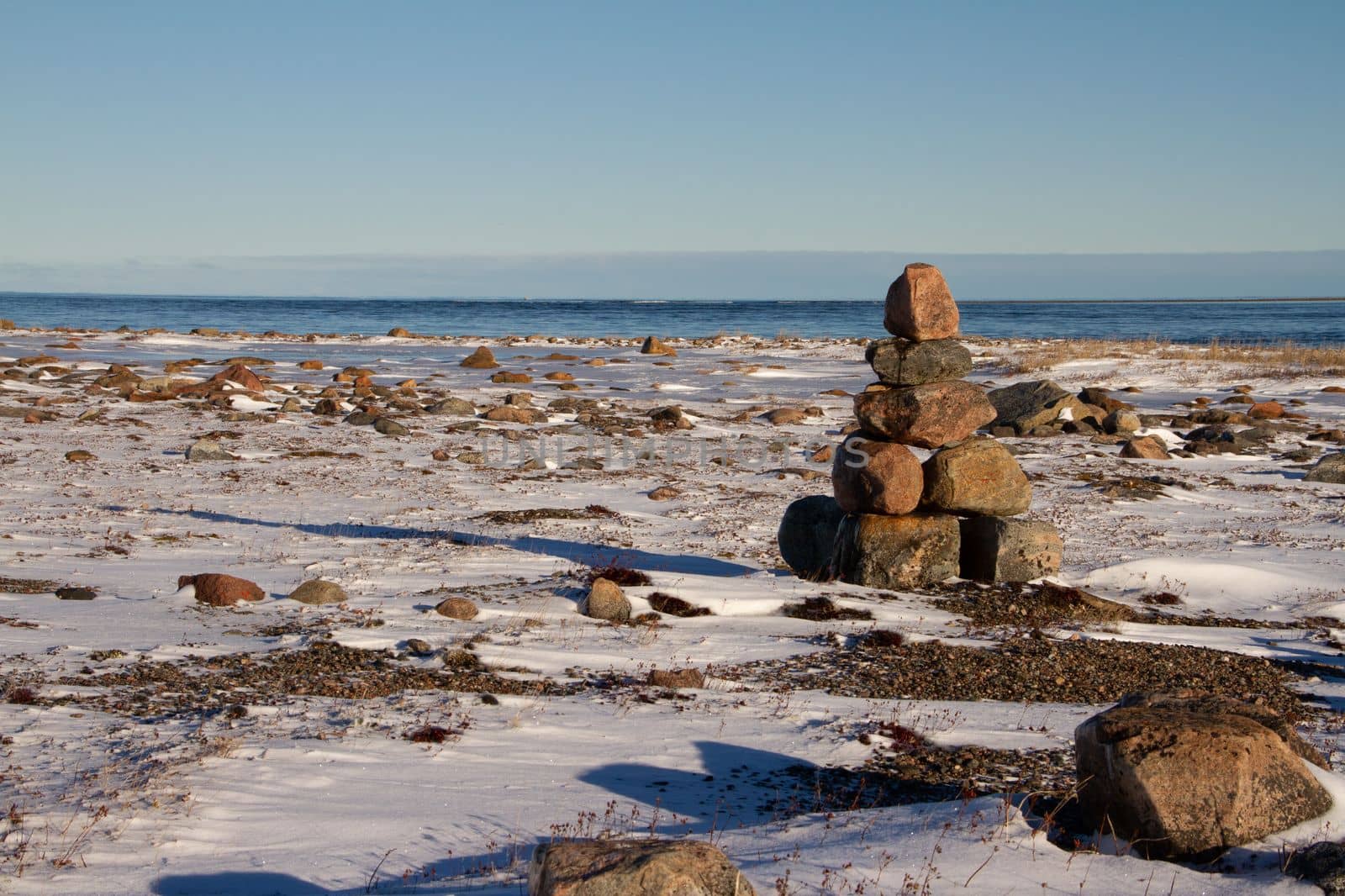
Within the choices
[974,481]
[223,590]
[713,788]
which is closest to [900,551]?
[974,481]

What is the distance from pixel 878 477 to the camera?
13.6 m

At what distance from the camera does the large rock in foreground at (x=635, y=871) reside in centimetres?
491

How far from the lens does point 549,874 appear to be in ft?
16.5

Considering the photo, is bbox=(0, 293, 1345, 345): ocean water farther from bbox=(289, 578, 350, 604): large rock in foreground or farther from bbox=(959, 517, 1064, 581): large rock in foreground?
bbox=(289, 578, 350, 604): large rock in foreground

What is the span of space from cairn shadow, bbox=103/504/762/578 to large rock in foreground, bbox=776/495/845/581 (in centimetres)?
55

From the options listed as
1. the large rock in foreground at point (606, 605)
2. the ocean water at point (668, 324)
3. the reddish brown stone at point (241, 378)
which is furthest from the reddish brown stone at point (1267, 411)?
the ocean water at point (668, 324)

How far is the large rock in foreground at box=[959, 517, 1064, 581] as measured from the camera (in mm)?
14094

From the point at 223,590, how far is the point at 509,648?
11.6 feet

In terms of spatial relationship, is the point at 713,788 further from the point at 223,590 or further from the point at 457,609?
the point at 223,590

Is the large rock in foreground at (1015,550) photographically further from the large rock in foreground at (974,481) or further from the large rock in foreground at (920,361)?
the large rock in foreground at (920,361)

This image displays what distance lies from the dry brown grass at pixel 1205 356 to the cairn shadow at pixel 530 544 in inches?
1189

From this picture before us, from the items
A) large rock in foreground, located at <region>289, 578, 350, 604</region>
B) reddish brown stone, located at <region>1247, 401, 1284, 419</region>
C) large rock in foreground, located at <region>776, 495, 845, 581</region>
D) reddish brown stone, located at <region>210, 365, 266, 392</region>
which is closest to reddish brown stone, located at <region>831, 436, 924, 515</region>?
large rock in foreground, located at <region>776, 495, 845, 581</region>

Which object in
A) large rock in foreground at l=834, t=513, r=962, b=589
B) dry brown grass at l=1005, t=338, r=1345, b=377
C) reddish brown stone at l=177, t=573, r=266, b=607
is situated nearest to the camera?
reddish brown stone at l=177, t=573, r=266, b=607

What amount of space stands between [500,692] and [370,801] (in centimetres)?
255
